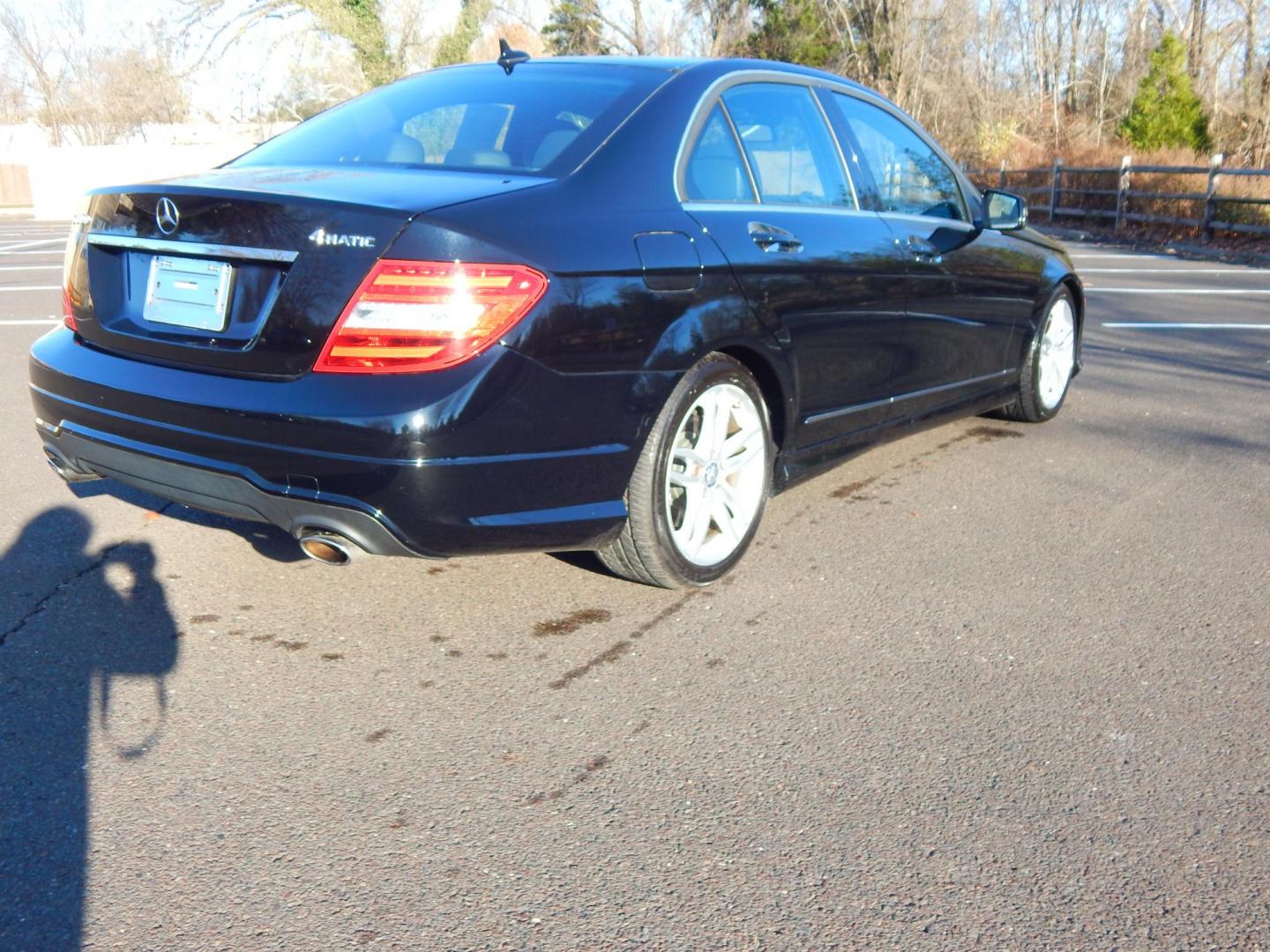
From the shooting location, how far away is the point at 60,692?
304 centimetres

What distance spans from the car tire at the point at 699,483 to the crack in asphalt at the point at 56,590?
1.68m

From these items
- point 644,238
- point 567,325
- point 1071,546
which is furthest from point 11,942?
point 1071,546

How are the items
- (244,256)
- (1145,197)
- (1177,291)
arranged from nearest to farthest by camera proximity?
(244,256) < (1177,291) < (1145,197)

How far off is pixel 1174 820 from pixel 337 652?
2146mm

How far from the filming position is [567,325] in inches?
121

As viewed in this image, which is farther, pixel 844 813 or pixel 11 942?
pixel 844 813

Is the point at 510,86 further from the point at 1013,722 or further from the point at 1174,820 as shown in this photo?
the point at 1174,820

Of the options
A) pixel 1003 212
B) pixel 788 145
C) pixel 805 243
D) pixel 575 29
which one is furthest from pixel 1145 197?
pixel 575 29

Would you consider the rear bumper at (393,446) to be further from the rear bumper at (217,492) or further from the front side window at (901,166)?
the front side window at (901,166)

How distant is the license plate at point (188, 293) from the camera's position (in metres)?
3.09

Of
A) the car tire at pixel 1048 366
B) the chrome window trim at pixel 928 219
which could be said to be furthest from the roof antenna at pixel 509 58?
the car tire at pixel 1048 366

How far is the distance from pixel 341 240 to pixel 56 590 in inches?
64.8

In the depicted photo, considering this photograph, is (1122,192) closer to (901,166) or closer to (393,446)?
(901,166)

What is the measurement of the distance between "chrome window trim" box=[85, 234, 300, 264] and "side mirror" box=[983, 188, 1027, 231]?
11.2 feet
